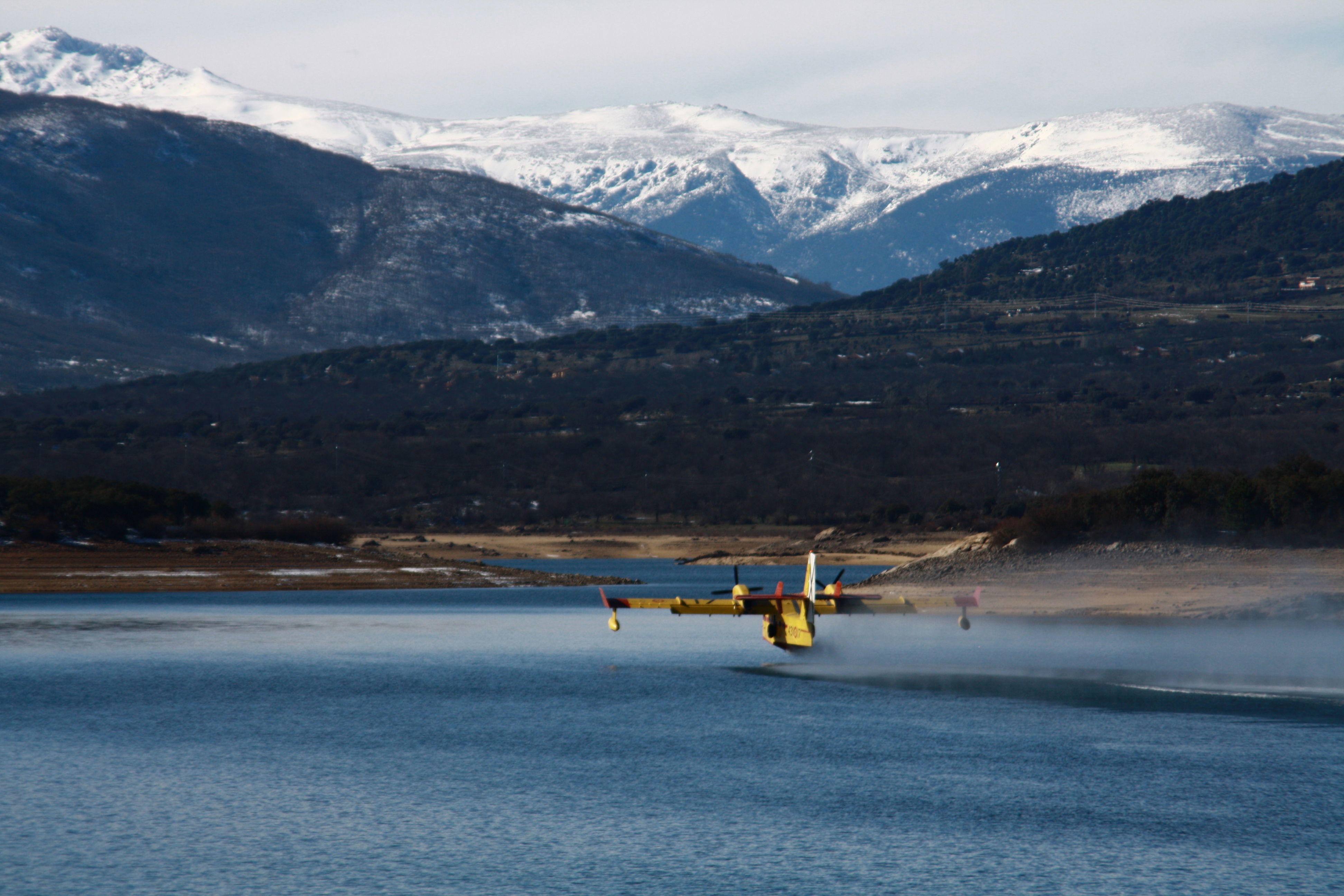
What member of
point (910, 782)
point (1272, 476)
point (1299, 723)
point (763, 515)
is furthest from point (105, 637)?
point (763, 515)

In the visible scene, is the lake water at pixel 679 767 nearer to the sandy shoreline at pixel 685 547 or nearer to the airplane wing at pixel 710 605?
the airplane wing at pixel 710 605

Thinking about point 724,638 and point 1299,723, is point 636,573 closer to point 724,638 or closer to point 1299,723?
point 724,638

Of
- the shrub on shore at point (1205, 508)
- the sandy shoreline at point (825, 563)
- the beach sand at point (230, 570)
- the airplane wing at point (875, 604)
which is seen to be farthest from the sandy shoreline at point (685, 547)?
the airplane wing at point (875, 604)

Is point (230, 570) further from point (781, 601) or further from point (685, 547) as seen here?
point (685, 547)

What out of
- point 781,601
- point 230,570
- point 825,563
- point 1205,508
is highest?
point 1205,508

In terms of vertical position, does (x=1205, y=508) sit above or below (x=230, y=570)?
above

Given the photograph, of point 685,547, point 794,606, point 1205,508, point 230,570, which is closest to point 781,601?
point 794,606

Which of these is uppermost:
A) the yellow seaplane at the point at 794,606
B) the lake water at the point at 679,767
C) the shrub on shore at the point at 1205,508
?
the shrub on shore at the point at 1205,508
